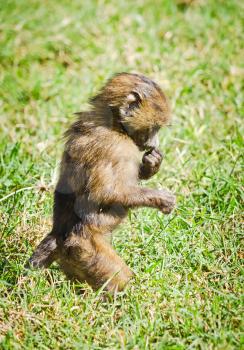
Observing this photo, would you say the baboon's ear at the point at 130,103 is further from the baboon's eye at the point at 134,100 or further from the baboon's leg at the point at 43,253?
the baboon's leg at the point at 43,253

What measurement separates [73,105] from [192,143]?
5.08ft

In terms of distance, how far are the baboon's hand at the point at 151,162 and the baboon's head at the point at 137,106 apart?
2.8 inches

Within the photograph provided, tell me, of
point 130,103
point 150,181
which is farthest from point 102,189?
point 150,181

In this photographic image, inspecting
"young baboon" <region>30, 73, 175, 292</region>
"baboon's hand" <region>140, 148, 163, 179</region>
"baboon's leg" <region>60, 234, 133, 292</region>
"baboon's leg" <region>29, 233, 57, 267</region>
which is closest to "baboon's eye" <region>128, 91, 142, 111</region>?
"young baboon" <region>30, 73, 175, 292</region>

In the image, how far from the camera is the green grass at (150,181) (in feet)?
13.2

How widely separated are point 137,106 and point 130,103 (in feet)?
0.20

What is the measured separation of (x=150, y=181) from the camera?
5766 mm

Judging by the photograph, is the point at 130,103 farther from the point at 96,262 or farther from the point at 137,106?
the point at 96,262

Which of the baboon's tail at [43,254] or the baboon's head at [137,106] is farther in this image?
the baboon's head at [137,106]

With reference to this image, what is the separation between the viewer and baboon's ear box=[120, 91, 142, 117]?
14.9ft

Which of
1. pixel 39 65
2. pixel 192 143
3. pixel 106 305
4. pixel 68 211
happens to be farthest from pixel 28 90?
pixel 106 305

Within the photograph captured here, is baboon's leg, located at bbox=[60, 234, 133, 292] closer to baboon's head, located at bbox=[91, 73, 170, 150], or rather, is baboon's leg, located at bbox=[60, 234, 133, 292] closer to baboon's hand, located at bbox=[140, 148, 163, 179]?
baboon's hand, located at bbox=[140, 148, 163, 179]

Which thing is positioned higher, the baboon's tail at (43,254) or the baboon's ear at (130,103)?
the baboon's ear at (130,103)

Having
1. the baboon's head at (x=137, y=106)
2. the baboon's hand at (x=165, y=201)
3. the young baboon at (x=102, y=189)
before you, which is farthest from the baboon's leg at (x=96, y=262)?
the baboon's head at (x=137, y=106)
